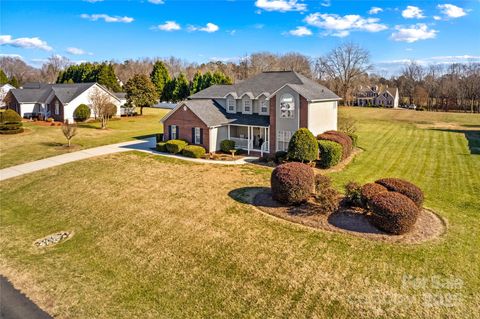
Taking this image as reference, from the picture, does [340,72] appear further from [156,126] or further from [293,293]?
[293,293]

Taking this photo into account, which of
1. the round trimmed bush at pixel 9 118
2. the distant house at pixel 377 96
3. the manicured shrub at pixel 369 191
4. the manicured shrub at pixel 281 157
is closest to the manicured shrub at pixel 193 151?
the manicured shrub at pixel 281 157

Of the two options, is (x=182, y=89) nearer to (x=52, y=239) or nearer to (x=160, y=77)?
(x=160, y=77)

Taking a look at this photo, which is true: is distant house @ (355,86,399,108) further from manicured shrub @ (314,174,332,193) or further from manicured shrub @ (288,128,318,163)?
manicured shrub @ (314,174,332,193)

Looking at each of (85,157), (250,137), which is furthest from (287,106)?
(85,157)

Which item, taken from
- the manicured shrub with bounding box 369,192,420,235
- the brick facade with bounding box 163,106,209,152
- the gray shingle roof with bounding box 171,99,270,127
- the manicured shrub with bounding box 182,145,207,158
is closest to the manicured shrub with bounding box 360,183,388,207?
the manicured shrub with bounding box 369,192,420,235

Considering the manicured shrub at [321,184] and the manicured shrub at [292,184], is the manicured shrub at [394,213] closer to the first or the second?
the manicured shrub at [321,184]
